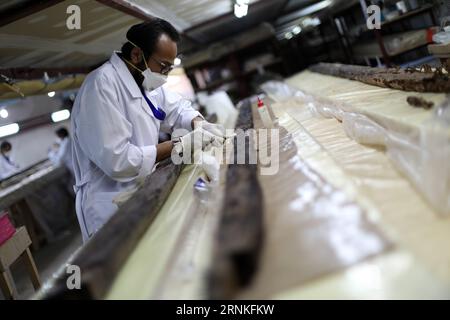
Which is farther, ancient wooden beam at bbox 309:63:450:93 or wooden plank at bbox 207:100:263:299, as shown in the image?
ancient wooden beam at bbox 309:63:450:93

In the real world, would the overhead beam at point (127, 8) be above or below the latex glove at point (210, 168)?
above

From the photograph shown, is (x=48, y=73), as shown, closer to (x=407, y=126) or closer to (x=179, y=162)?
(x=179, y=162)

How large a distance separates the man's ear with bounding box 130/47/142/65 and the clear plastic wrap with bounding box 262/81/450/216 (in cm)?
141

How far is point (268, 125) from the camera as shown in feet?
9.21

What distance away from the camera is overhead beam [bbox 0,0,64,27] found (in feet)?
6.79

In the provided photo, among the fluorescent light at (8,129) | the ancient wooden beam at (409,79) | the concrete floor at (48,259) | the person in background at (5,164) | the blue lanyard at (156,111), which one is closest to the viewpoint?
the ancient wooden beam at (409,79)

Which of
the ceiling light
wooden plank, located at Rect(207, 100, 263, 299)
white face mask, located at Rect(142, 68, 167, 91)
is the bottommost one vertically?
wooden plank, located at Rect(207, 100, 263, 299)

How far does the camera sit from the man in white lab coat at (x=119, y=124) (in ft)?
6.64

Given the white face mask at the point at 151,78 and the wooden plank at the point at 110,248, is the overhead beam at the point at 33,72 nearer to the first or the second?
the white face mask at the point at 151,78

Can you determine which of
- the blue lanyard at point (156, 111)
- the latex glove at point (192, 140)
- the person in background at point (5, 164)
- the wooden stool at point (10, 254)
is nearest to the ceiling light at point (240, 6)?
the blue lanyard at point (156, 111)

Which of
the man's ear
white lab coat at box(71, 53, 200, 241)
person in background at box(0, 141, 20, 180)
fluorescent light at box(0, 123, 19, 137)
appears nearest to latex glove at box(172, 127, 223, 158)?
white lab coat at box(71, 53, 200, 241)

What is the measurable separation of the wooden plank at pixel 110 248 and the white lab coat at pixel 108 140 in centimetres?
28

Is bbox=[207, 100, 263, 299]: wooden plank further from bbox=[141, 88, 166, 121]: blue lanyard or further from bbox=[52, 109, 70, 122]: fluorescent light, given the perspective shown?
bbox=[52, 109, 70, 122]: fluorescent light
